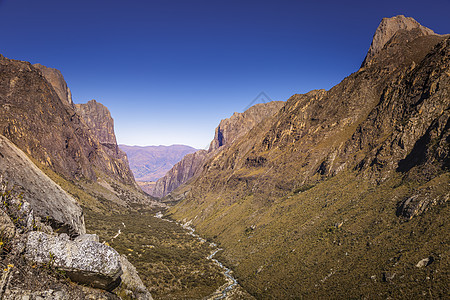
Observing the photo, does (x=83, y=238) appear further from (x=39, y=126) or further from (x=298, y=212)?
(x=39, y=126)

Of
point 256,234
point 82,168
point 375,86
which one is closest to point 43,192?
point 256,234

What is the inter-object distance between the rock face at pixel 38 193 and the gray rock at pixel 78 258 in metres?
2.76

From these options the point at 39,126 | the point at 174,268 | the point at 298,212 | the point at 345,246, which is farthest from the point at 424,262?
the point at 39,126

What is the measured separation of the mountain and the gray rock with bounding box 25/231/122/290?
39908 mm

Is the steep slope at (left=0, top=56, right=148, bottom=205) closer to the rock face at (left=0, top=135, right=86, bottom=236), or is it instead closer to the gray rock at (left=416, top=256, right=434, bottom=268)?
the rock face at (left=0, top=135, right=86, bottom=236)

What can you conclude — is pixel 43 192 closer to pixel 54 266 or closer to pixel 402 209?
pixel 54 266

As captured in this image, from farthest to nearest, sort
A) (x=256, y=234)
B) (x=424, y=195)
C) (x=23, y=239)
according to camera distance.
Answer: (x=256, y=234), (x=424, y=195), (x=23, y=239)

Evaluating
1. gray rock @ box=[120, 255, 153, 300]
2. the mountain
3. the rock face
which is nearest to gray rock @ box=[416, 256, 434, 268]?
the mountain

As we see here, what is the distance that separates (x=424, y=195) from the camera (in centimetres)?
4806

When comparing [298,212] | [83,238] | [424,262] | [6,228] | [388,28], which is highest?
[388,28]

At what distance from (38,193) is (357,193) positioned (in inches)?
2832

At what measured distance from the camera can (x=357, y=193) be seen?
6731 cm

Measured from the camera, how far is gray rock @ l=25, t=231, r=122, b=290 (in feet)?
29.1

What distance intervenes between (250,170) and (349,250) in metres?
90.8
